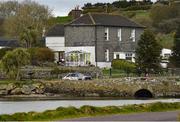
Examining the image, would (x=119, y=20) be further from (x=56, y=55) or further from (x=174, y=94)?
(x=174, y=94)

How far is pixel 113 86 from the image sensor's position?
73500mm

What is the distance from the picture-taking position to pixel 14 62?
78562mm

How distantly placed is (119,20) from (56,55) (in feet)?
36.3

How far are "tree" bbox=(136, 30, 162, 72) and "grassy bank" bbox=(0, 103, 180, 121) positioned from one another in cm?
4392

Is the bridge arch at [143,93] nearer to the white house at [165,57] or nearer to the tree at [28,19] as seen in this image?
the white house at [165,57]

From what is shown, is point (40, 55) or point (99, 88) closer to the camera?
point (99, 88)

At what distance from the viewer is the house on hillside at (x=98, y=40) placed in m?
94.6

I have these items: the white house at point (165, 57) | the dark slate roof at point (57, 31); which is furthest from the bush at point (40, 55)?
the white house at point (165, 57)

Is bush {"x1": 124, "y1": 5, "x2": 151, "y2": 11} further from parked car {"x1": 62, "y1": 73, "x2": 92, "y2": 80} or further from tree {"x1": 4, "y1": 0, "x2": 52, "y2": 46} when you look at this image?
parked car {"x1": 62, "y1": 73, "x2": 92, "y2": 80}

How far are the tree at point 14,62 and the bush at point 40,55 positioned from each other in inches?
379

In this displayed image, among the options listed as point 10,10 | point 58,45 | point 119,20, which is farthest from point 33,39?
point 10,10

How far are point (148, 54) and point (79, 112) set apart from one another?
1972 inches

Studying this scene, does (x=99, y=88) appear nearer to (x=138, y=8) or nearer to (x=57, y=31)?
(x=57, y=31)

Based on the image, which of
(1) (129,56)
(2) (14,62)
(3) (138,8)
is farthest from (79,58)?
(3) (138,8)
